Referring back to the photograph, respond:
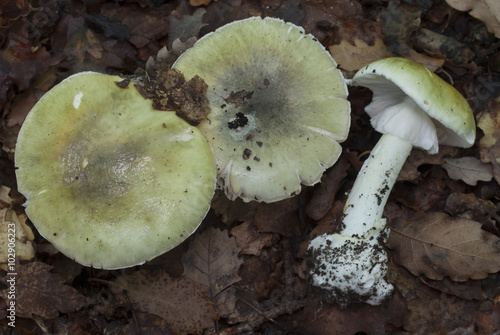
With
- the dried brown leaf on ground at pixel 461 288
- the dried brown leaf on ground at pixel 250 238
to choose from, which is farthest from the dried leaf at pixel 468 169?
the dried brown leaf on ground at pixel 250 238

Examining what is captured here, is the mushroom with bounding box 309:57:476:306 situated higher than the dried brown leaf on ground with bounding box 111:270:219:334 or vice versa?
the mushroom with bounding box 309:57:476:306

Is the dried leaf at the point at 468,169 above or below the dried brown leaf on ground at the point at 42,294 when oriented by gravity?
above

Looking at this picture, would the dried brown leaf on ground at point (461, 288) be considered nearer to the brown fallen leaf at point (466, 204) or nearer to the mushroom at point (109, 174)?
the brown fallen leaf at point (466, 204)

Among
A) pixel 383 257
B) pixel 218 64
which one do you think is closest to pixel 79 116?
pixel 218 64

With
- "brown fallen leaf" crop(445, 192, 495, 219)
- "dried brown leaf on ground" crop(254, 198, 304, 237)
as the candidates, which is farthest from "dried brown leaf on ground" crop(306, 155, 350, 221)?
"brown fallen leaf" crop(445, 192, 495, 219)

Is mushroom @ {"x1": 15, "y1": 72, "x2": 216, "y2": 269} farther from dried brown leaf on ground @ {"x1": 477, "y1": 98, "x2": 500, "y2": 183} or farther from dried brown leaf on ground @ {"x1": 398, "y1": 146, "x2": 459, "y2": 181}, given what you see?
dried brown leaf on ground @ {"x1": 477, "y1": 98, "x2": 500, "y2": 183}
